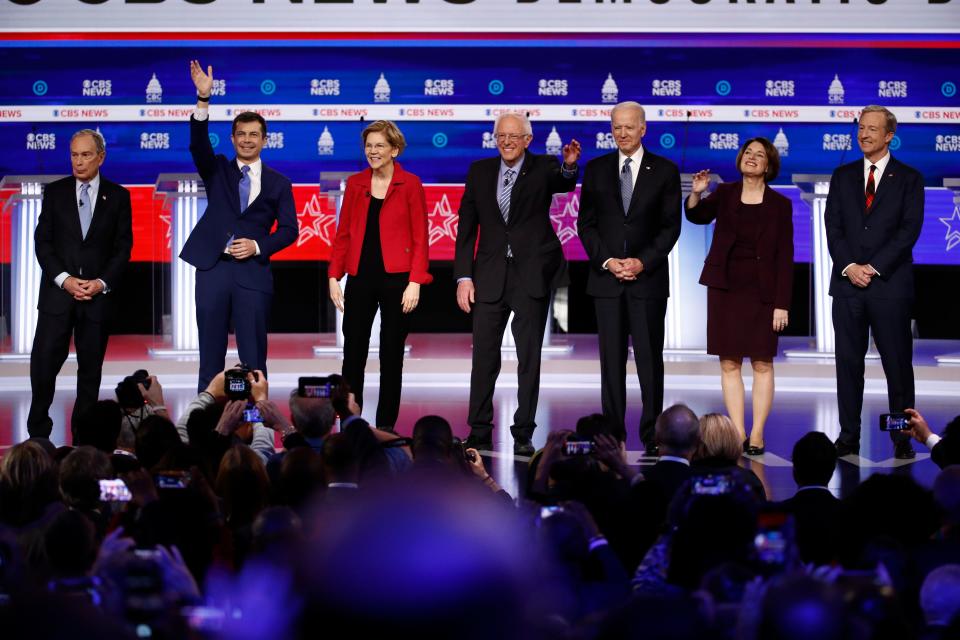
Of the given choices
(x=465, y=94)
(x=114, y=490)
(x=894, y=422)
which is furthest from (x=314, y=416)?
(x=465, y=94)

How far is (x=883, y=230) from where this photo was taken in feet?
17.6

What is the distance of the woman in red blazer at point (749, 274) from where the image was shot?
532 centimetres

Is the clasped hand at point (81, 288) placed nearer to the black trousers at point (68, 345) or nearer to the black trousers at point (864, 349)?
the black trousers at point (68, 345)

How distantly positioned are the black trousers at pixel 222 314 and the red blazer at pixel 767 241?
1.88 metres

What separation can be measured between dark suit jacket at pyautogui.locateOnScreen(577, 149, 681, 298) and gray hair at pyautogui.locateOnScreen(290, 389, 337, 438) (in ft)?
6.76

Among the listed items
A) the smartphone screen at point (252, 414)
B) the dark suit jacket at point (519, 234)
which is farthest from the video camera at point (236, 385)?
the dark suit jacket at point (519, 234)

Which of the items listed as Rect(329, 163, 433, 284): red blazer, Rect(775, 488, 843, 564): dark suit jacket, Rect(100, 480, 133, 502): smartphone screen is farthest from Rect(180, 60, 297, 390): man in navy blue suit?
Rect(775, 488, 843, 564): dark suit jacket

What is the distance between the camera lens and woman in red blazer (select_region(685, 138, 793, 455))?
532cm

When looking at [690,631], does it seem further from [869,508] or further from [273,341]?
[273,341]

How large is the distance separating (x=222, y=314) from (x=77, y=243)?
0.73 metres

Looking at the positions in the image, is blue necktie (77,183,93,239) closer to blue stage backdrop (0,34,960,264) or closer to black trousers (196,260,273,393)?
black trousers (196,260,273,393)

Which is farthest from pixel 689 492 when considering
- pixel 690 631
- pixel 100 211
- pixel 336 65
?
A: pixel 336 65

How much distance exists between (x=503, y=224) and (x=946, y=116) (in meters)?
4.59

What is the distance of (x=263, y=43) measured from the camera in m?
8.84
